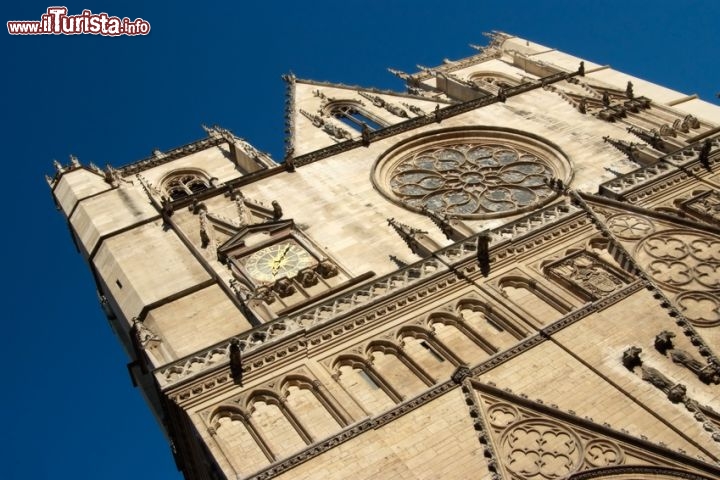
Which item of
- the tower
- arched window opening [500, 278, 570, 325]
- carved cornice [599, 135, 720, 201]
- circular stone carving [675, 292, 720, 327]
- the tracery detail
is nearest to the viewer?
the tower

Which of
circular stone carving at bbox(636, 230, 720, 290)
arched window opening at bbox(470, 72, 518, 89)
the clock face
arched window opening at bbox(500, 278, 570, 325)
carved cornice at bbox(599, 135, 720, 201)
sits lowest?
circular stone carving at bbox(636, 230, 720, 290)

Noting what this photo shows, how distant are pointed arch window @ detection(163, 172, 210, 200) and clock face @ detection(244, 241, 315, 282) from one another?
9605 millimetres

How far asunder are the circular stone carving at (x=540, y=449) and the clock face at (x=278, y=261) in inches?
404

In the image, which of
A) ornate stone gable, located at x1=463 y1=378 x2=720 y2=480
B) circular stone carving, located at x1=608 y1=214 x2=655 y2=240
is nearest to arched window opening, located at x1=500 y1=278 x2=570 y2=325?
circular stone carving, located at x1=608 y1=214 x2=655 y2=240

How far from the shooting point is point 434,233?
26891 millimetres

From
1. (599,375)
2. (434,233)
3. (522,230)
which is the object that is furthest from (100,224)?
(599,375)

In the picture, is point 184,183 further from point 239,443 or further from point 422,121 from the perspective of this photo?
point 239,443

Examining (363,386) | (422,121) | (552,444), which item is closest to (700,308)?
(552,444)

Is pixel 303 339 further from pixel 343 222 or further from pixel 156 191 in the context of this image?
pixel 156 191

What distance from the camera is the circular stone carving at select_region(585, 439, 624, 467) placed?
16109 millimetres

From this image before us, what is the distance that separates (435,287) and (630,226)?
590 centimetres

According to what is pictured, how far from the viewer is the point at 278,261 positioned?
→ 85.8 ft

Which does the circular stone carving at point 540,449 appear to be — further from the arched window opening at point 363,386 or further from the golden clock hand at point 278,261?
the golden clock hand at point 278,261

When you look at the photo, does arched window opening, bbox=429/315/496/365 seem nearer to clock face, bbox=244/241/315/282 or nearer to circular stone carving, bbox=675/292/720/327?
circular stone carving, bbox=675/292/720/327
